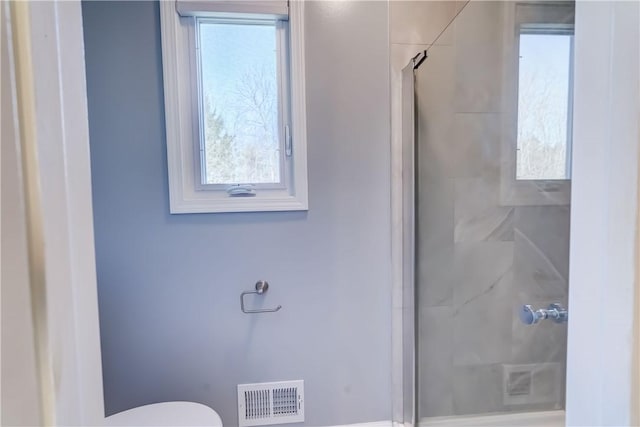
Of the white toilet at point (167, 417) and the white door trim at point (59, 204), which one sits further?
the white toilet at point (167, 417)

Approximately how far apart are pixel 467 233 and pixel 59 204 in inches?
56.8

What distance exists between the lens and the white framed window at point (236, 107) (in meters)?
1.43

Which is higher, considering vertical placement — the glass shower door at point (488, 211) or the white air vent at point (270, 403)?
the glass shower door at point (488, 211)

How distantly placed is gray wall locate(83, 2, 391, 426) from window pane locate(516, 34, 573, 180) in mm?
565

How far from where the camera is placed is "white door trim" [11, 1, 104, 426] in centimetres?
33

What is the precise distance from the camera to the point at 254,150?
1.54 meters

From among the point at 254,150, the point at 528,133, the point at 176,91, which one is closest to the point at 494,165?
the point at 528,133

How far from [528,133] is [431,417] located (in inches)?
51.9

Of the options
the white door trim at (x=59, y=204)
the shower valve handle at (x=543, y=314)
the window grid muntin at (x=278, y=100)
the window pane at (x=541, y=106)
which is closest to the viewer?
the white door trim at (x=59, y=204)

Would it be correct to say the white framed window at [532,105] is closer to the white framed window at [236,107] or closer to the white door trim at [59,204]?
the white framed window at [236,107]

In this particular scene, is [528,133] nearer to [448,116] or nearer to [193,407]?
[448,116]

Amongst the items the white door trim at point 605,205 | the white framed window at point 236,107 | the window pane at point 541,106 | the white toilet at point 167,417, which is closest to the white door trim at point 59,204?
the white door trim at point 605,205

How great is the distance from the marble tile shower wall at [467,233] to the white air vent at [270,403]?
0.59 meters

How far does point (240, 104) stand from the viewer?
4.99ft
